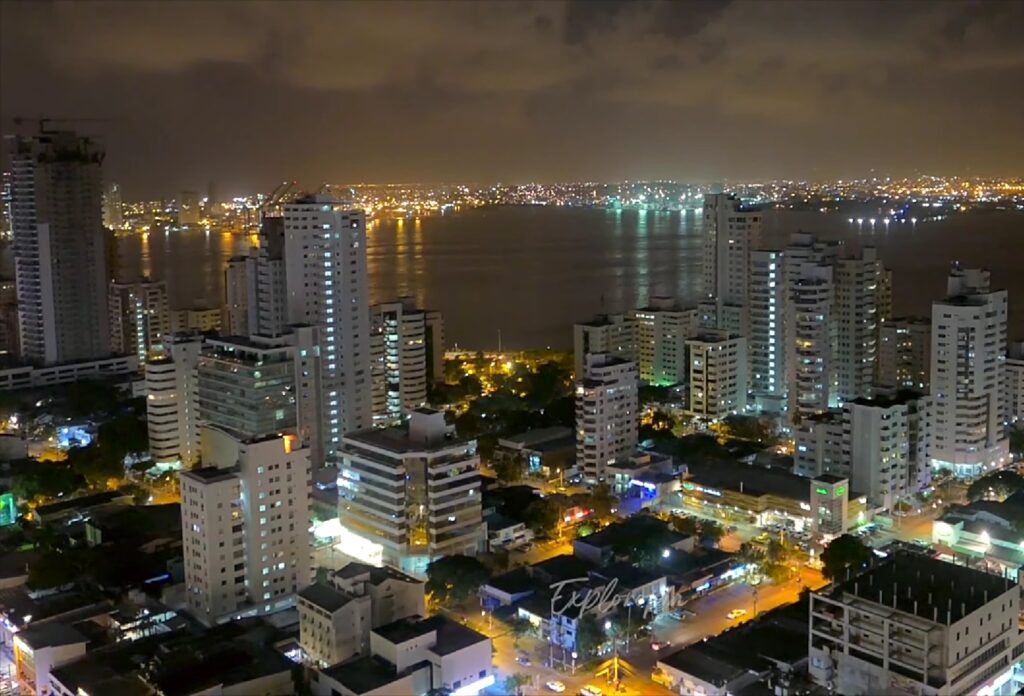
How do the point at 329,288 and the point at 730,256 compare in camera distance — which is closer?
the point at 329,288

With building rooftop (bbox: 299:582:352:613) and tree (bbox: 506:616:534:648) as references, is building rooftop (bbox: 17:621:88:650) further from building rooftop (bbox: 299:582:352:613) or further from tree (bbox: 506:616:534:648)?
tree (bbox: 506:616:534:648)

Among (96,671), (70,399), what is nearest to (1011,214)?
(70,399)

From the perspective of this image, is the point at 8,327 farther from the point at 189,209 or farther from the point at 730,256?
the point at 189,209

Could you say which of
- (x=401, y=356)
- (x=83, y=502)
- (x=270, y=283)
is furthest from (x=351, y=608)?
(x=401, y=356)

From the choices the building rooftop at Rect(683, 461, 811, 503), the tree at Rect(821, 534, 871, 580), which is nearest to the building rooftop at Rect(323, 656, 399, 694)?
the tree at Rect(821, 534, 871, 580)

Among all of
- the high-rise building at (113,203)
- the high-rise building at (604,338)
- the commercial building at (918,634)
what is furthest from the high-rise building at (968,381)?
the high-rise building at (113,203)

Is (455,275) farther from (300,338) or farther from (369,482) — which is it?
(369,482)
